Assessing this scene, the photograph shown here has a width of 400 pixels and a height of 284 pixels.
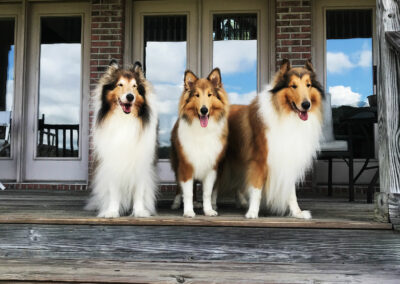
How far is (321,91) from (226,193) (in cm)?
131

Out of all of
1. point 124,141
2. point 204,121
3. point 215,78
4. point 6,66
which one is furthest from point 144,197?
point 6,66

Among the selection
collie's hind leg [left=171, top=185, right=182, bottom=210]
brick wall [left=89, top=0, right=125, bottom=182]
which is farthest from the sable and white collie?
brick wall [left=89, top=0, right=125, bottom=182]

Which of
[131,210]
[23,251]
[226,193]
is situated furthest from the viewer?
[226,193]

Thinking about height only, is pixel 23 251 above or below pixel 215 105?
below

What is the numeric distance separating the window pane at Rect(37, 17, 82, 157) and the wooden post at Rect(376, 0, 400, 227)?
155 inches

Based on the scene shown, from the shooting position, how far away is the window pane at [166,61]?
5.27 meters

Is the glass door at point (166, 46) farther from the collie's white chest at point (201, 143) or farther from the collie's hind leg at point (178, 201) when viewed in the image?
the collie's white chest at point (201, 143)

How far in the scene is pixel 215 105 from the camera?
Answer: 2.90 meters

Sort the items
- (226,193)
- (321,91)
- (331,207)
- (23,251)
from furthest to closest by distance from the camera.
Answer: (226,193) < (331,207) < (321,91) < (23,251)

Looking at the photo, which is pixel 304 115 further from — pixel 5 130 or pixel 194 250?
pixel 5 130

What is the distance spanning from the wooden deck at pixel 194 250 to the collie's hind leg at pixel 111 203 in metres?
0.17

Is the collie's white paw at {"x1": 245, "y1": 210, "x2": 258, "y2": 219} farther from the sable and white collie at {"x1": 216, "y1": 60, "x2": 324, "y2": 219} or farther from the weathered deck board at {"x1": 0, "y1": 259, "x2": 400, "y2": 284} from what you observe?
the weathered deck board at {"x1": 0, "y1": 259, "x2": 400, "y2": 284}

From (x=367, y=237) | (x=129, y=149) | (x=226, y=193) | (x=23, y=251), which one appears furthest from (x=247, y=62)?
(x=23, y=251)

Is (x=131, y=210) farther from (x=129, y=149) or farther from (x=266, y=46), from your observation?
(x=266, y=46)
